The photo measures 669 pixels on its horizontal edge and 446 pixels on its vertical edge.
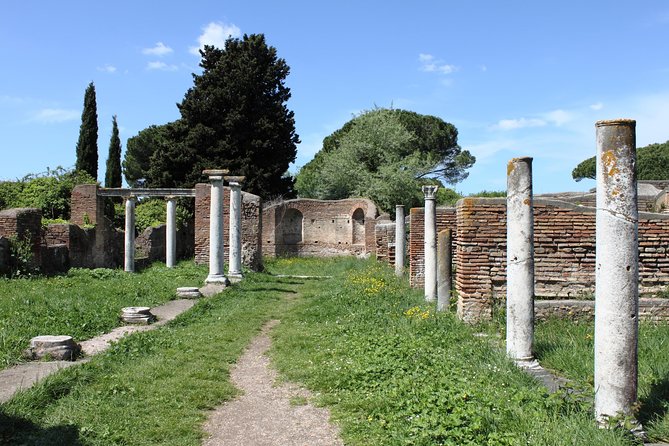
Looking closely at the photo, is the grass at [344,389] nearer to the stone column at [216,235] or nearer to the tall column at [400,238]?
the stone column at [216,235]

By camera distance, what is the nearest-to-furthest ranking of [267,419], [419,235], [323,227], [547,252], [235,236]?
[267,419]
[547,252]
[419,235]
[235,236]
[323,227]

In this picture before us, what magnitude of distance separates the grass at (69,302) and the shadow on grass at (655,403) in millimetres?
5865

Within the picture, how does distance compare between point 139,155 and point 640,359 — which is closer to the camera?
point 640,359

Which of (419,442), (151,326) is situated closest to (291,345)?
(151,326)

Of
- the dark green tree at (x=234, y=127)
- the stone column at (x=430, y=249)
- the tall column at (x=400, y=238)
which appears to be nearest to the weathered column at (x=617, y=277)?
the stone column at (x=430, y=249)

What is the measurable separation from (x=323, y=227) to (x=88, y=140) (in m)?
14.9

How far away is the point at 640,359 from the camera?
5.75 metres

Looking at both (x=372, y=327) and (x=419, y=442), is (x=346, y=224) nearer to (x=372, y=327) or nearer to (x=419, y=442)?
(x=372, y=327)

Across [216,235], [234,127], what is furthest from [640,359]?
[234,127]

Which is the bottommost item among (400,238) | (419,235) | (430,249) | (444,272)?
(444,272)

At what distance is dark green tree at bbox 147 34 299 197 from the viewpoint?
3394 cm

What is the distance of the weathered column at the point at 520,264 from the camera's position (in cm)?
621

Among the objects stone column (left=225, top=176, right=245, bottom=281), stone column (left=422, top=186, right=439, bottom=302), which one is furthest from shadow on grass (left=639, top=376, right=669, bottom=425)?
stone column (left=225, top=176, right=245, bottom=281)

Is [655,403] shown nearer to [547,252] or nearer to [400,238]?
[547,252]
